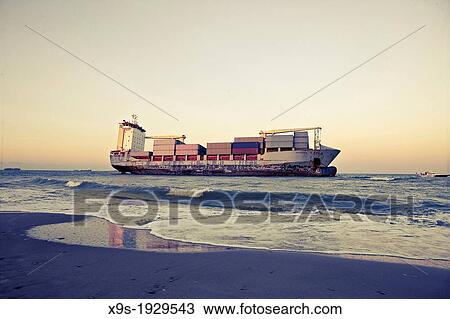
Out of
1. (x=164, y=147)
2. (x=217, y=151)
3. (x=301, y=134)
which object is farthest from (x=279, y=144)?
(x=164, y=147)

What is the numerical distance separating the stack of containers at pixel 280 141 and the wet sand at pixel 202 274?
1964 inches

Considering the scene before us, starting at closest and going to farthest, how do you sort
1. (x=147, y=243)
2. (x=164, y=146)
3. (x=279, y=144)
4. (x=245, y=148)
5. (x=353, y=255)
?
(x=353, y=255), (x=147, y=243), (x=279, y=144), (x=245, y=148), (x=164, y=146)

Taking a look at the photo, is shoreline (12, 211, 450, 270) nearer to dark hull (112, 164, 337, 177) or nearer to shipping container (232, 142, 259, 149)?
dark hull (112, 164, 337, 177)

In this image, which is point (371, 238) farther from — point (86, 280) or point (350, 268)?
point (86, 280)

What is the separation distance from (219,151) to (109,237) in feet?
164

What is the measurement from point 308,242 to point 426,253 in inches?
72.4

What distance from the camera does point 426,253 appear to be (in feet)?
13.3

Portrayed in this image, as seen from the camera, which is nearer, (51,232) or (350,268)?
(350,268)

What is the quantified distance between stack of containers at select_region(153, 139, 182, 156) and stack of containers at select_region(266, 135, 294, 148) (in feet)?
74.6

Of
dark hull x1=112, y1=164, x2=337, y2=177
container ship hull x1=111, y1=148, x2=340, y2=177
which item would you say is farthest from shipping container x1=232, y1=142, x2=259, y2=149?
dark hull x1=112, y1=164, x2=337, y2=177

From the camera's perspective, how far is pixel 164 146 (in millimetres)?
60781

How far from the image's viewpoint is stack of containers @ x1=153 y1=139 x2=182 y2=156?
2348 inches

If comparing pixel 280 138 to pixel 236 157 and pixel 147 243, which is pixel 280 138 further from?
pixel 147 243
